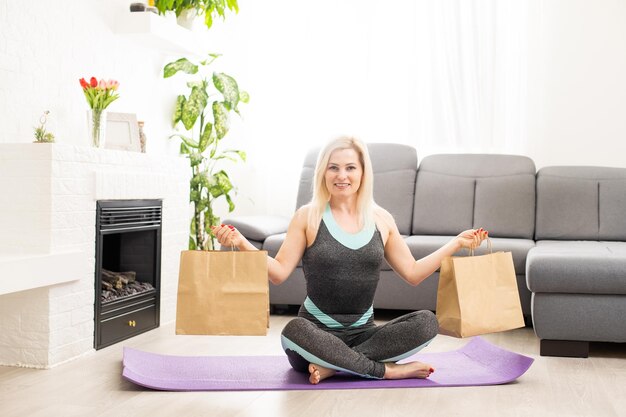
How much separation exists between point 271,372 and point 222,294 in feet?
1.45

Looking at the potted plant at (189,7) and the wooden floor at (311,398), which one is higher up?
the potted plant at (189,7)

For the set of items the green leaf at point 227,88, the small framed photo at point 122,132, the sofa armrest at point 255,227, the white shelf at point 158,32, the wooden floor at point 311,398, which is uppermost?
the white shelf at point 158,32

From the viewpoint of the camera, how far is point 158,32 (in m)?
4.30

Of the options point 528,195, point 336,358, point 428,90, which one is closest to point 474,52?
point 428,90

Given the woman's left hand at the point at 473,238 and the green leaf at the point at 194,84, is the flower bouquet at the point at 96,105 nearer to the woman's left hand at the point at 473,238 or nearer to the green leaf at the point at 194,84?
the green leaf at the point at 194,84

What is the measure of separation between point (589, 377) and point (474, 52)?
2711 mm

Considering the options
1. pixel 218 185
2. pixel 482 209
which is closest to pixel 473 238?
pixel 482 209

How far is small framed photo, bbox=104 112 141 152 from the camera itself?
153 inches

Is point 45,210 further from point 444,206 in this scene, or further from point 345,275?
point 444,206

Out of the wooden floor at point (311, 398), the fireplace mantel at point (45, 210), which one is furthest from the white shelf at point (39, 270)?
the wooden floor at point (311, 398)

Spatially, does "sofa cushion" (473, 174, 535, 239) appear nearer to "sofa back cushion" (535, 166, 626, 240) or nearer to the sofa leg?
"sofa back cushion" (535, 166, 626, 240)

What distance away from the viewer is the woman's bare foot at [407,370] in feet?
9.38

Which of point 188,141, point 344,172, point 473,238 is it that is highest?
point 188,141

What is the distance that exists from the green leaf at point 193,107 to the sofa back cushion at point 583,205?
2.12m
